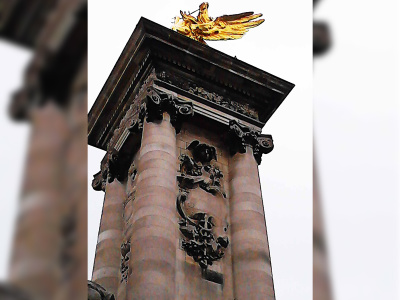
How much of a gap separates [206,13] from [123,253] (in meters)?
9.87

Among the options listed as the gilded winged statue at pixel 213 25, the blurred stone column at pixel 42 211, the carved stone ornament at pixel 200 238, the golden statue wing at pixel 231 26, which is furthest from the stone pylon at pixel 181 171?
the blurred stone column at pixel 42 211

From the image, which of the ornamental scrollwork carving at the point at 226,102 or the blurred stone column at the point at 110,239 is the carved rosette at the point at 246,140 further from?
the blurred stone column at the point at 110,239

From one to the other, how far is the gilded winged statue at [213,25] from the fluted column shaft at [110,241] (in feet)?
19.2

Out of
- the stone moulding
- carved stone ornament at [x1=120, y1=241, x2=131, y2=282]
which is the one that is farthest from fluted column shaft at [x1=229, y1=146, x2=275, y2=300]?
carved stone ornament at [x1=120, y1=241, x2=131, y2=282]

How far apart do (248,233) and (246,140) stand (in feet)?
11.8

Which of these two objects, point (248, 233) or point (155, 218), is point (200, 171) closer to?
point (248, 233)

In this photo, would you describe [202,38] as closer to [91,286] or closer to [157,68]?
[157,68]

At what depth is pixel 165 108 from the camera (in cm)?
1797

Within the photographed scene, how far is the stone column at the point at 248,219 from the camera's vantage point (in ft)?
51.4

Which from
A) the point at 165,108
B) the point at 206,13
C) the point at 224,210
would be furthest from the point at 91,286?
the point at 206,13

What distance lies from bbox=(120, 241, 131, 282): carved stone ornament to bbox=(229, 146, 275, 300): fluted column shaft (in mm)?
2812

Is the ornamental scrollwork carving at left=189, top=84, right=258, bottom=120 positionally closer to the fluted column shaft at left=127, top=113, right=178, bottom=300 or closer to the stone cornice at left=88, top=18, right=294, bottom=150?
the stone cornice at left=88, top=18, right=294, bottom=150

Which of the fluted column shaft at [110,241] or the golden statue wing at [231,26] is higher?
the golden statue wing at [231,26]

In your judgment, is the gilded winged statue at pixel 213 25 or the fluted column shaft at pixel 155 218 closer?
the fluted column shaft at pixel 155 218
